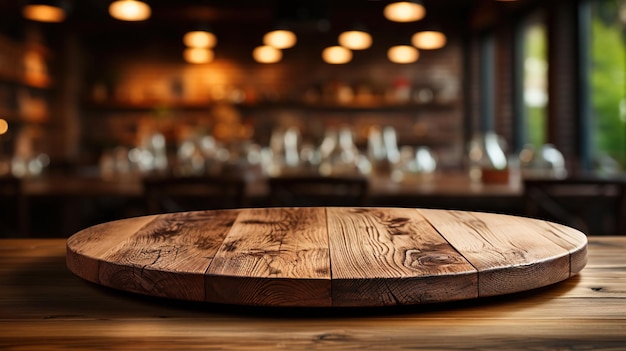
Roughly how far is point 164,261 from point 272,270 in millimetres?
155

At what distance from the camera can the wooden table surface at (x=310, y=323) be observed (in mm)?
694

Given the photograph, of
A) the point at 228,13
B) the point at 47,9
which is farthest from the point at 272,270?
the point at 228,13

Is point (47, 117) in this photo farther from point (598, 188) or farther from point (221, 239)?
point (221, 239)

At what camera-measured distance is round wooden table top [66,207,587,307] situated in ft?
2.48

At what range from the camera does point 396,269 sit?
79cm

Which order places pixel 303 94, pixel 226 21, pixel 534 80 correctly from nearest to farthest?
pixel 534 80 → pixel 226 21 → pixel 303 94

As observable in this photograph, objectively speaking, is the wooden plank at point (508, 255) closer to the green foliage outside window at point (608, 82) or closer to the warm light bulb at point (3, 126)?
the green foliage outside window at point (608, 82)

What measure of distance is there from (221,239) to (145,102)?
8.07 meters

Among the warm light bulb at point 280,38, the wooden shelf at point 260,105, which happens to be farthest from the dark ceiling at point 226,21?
the warm light bulb at point 280,38

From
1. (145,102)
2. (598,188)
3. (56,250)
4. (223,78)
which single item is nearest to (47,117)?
(145,102)

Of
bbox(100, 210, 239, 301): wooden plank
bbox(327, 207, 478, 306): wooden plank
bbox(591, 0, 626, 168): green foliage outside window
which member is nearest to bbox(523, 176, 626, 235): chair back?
bbox(327, 207, 478, 306): wooden plank

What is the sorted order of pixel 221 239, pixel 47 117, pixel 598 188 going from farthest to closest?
pixel 47 117 → pixel 598 188 → pixel 221 239

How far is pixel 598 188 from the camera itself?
286cm

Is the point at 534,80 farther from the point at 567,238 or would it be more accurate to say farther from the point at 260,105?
the point at 567,238
